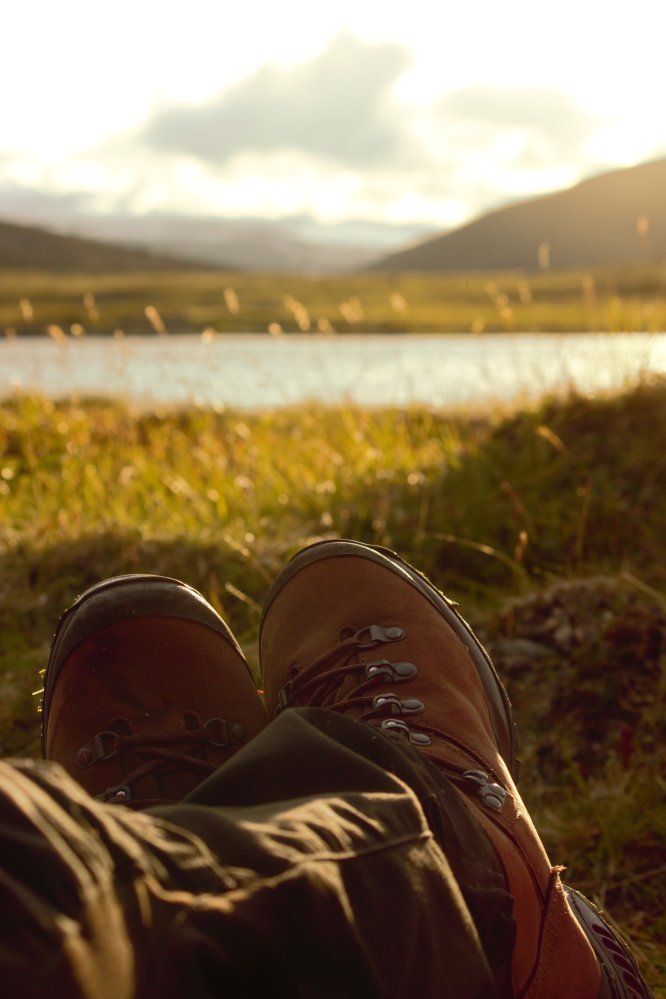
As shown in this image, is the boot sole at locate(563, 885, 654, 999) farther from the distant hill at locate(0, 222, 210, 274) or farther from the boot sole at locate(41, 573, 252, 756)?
the distant hill at locate(0, 222, 210, 274)

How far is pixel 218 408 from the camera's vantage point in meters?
4.06

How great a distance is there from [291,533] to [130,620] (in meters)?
1.31

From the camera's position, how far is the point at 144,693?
1.62m

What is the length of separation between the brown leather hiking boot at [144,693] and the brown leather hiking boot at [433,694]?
13 centimetres

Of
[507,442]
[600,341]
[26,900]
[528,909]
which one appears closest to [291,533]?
[507,442]

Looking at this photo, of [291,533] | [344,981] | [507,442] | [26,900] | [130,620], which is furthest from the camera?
[507,442]

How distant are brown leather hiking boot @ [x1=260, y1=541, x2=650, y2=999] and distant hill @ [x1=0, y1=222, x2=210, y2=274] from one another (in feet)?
229

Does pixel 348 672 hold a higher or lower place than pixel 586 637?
higher

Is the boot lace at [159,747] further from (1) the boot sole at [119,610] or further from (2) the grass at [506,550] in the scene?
(2) the grass at [506,550]

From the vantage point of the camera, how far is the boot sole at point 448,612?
1.60 m

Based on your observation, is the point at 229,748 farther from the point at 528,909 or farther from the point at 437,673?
the point at 528,909

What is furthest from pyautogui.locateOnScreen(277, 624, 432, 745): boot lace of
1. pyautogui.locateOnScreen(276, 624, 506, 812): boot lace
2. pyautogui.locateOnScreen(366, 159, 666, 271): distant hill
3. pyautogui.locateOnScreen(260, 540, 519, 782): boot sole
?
pyautogui.locateOnScreen(366, 159, 666, 271): distant hill

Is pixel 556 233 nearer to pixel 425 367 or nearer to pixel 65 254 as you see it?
pixel 65 254

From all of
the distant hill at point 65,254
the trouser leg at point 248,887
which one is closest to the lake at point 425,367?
the trouser leg at point 248,887
